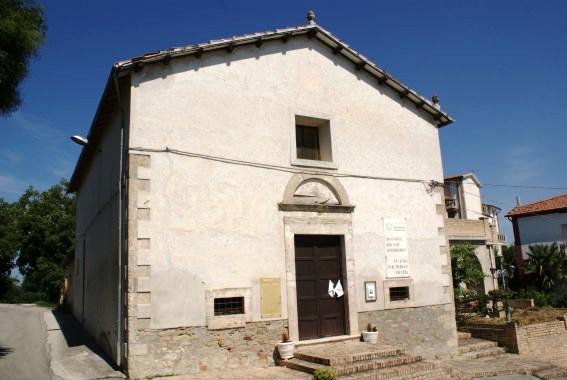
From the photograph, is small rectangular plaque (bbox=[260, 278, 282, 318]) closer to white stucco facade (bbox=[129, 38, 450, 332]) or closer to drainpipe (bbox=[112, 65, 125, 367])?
white stucco facade (bbox=[129, 38, 450, 332])

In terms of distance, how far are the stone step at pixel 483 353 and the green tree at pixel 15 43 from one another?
1219 centimetres

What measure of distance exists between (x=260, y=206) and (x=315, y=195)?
154 centimetres

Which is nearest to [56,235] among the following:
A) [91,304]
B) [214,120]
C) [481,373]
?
[91,304]

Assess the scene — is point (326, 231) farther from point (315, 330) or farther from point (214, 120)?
point (214, 120)

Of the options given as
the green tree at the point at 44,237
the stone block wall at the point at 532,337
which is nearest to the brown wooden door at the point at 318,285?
the stone block wall at the point at 532,337

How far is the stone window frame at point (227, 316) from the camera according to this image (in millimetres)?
8992

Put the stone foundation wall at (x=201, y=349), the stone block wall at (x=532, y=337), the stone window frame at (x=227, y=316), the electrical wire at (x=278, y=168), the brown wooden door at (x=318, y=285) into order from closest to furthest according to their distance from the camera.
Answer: the stone foundation wall at (x=201, y=349) → the stone window frame at (x=227, y=316) → the electrical wire at (x=278, y=168) → the brown wooden door at (x=318, y=285) → the stone block wall at (x=532, y=337)

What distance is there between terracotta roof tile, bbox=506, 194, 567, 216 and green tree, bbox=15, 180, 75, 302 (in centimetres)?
3183

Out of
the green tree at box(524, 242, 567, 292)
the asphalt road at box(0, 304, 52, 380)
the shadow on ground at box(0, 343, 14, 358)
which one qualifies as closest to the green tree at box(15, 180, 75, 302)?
the asphalt road at box(0, 304, 52, 380)

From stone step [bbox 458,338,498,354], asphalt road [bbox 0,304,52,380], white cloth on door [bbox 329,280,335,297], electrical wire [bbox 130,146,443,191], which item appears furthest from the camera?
stone step [bbox 458,338,498,354]

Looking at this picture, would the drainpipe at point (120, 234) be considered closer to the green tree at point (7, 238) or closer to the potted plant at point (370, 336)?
the potted plant at point (370, 336)

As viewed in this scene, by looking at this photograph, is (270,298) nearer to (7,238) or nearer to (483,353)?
(483,353)

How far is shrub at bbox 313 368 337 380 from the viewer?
319 inches

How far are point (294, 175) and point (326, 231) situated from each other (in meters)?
1.48
